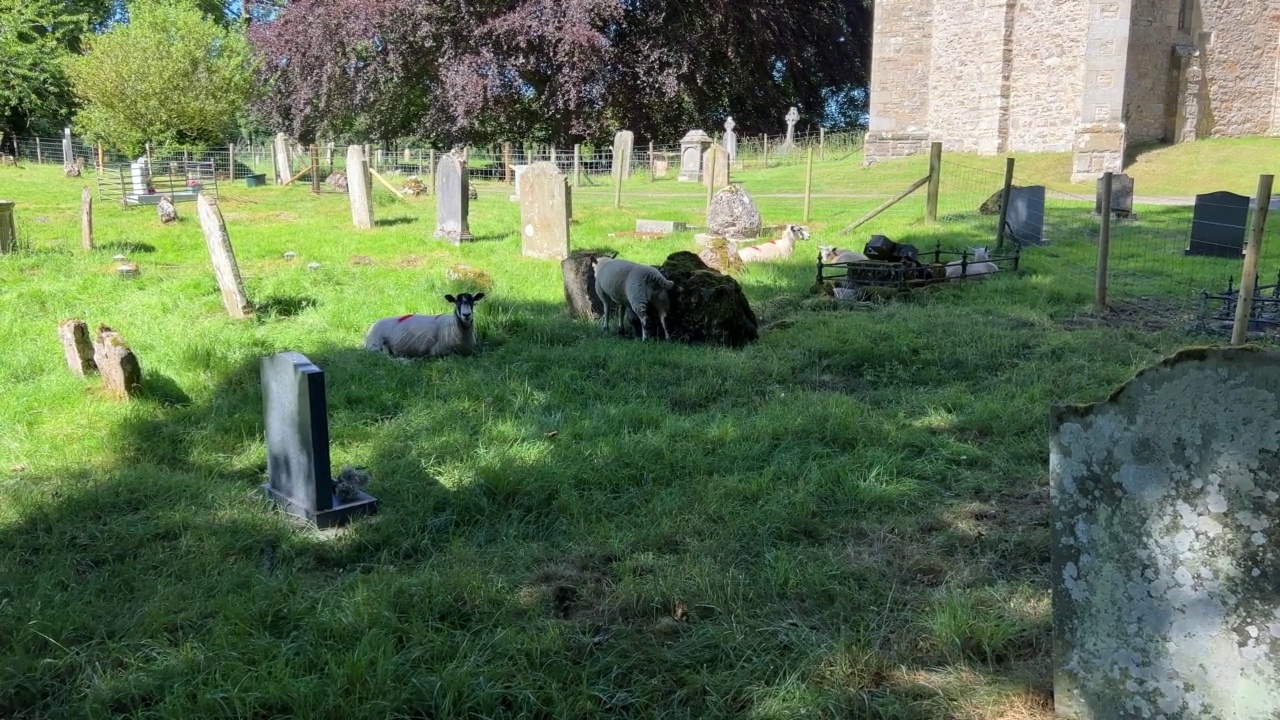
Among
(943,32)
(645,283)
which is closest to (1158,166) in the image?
(943,32)

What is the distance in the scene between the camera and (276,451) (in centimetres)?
502

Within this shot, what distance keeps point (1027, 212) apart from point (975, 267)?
4.07 m

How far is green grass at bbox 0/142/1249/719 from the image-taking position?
3271 millimetres

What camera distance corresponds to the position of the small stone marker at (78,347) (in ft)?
23.6

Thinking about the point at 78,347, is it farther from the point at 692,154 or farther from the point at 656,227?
the point at 692,154

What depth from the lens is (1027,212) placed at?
604 inches

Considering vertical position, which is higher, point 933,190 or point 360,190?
point 933,190

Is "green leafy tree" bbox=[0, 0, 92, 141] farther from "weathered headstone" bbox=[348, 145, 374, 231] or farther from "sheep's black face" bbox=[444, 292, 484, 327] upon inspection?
"sheep's black face" bbox=[444, 292, 484, 327]

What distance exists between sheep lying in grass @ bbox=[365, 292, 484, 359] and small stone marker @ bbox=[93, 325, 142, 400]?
206 centimetres

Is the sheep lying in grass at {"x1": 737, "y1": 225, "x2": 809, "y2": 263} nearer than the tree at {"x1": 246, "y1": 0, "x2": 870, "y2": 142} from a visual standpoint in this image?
Yes

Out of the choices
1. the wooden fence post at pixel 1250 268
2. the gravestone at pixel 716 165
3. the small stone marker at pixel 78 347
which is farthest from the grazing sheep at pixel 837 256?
the small stone marker at pixel 78 347

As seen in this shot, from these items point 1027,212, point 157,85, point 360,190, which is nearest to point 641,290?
point 1027,212

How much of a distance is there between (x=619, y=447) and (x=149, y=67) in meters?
36.9

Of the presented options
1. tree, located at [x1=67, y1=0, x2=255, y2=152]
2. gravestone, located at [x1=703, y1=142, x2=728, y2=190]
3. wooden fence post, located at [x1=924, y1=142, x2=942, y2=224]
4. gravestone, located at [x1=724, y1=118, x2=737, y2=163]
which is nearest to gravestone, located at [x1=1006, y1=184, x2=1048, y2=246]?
wooden fence post, located at [x1=924, y1=142, x2=942, y2=224]
